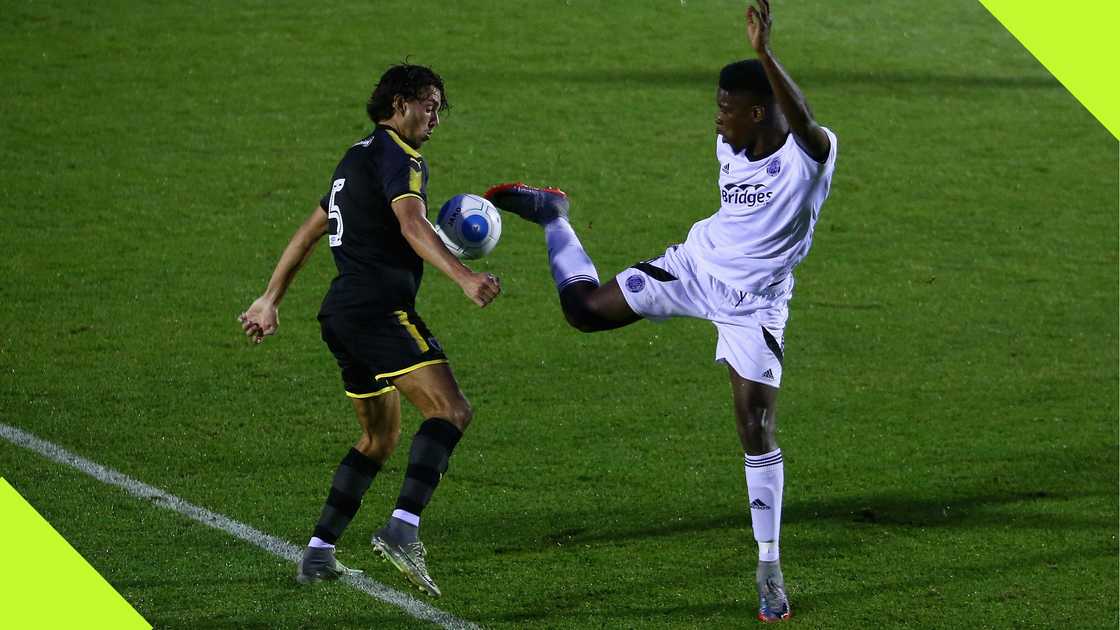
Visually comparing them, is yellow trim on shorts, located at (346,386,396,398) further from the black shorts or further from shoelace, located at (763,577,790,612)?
shoelace, located at (763,577,790,612)

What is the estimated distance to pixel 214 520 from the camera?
696 cm

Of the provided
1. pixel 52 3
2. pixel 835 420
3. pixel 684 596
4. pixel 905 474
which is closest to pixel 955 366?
pixel 835 420

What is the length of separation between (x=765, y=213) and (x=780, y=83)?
714mm

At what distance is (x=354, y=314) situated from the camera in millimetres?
5906

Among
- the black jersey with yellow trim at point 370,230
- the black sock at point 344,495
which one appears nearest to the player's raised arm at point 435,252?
the black jersey with yellow trim at point 370,230

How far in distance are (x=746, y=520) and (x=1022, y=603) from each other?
54.0 inches

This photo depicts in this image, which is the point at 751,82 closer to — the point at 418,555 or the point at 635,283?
the point at 635,283

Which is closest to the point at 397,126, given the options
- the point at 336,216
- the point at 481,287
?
the point at 336,216

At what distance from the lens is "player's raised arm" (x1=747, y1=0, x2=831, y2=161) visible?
18.1ft

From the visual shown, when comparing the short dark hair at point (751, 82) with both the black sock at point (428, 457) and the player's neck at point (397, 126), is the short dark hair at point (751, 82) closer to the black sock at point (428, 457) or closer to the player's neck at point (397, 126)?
the player's neck at point (397, 126)

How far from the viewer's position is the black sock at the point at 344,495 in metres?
6.19

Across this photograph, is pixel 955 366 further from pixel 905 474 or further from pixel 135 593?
pixel 135 593

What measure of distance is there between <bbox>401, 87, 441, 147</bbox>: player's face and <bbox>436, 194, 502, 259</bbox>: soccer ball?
1.64ft

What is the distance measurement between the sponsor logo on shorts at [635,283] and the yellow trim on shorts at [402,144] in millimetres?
1161
